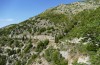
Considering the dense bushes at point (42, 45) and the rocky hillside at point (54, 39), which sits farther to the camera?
the dense bushes at point (42, 45)

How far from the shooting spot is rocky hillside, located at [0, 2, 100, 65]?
55.5m

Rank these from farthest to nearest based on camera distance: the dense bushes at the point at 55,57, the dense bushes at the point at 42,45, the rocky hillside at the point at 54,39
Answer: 1. the dense bushes at the point at 42,45
2. the dense bushes at the point at 55,57
3. the rocky hillside at the point at 54,39

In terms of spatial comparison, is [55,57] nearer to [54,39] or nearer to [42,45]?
[54,39]

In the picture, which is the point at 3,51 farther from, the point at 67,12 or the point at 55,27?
the point at 67,12

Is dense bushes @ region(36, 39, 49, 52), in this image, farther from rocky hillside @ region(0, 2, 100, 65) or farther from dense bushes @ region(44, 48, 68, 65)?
dense bushes @ region(44, 48, 68, 65)

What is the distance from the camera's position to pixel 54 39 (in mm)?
84875

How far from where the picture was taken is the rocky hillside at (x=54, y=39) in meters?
55.5

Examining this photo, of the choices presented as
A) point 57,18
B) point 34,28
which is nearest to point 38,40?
point 34,28

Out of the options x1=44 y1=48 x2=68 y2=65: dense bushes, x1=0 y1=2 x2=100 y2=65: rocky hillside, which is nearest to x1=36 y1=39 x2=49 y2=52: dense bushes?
x1=0 y1=2 x2=100 y2=65: rocky hillside

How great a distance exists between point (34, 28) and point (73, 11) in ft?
67.5

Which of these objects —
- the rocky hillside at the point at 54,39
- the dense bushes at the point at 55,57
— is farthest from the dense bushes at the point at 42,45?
the dense bushes at the point at 55,57

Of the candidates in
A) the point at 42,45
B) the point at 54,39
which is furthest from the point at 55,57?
the point at 42,45

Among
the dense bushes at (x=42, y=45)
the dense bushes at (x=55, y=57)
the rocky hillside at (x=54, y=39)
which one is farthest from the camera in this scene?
the dense bushes at (x=42, y=45)

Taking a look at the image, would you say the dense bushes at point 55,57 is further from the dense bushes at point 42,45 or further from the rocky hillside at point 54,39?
the dense bushes at point 42,45
